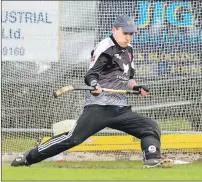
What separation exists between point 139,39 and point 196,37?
33.1 inches

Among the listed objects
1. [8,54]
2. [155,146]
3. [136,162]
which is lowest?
[136,162]

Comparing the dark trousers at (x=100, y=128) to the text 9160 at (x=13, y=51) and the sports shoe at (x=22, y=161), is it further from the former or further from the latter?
the text 9160 at (x=13, y=51)

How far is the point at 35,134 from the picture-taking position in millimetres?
11156

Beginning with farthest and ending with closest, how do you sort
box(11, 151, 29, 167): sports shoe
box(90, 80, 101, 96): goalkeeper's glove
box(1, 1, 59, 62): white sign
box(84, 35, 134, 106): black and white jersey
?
box(1, 1, 59, 62): white sign
box(11, 151, 29, 167): sports shoe
box(84, 35, 134, 106): black and white jersey
box(90, 80, 101, 96): goalkeeper's glove

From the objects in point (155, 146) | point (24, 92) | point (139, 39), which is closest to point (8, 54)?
point (24, 92)

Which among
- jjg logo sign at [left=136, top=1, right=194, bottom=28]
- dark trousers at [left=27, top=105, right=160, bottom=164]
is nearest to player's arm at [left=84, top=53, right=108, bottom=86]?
dark trousers at [left=27, top=105, right=160, bottom=164]

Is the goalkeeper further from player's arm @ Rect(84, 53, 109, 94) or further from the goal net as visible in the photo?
the goal net

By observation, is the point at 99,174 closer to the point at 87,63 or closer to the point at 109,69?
the point at 109,69

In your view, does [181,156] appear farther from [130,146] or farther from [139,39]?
[139,39]

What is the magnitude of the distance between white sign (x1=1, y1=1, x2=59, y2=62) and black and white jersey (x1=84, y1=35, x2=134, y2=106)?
9.33 ft

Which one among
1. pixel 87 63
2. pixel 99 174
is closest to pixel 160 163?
pixel 99 174

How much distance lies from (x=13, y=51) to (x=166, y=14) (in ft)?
7.68

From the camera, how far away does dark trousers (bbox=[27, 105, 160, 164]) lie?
8.05 m

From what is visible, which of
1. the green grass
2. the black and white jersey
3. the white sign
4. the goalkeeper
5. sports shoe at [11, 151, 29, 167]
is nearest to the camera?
the green grass
